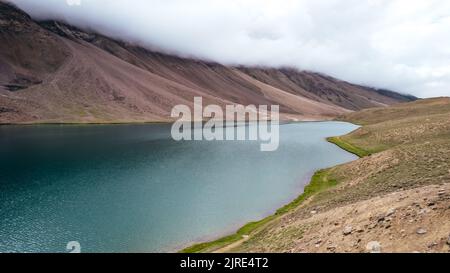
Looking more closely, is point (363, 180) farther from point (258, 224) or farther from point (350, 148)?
point (350, 148)

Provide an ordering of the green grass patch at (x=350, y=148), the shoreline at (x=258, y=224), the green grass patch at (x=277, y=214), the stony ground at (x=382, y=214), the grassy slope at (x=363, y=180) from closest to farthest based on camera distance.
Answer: the stony ground at (x=382, y=214) < the grassy slope at (x=363, y=180) < the shoreline at (x=258, y=224) < the green grass patch at (x=277, y=214) < the green grass patch at (x=350, y=148)

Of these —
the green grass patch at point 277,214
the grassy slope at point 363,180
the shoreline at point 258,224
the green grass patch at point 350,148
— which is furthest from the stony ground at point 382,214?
the green grass patch at point 350,148

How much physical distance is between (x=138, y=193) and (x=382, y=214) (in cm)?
3361

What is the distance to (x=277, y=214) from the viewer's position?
41.2 m

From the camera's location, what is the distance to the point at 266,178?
60.1 metres

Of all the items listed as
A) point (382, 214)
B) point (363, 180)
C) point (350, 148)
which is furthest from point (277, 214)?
point (350, 148)

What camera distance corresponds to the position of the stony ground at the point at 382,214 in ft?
67.2

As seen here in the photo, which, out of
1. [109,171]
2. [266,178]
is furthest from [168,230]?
[109,171]

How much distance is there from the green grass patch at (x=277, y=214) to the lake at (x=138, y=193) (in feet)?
4.68

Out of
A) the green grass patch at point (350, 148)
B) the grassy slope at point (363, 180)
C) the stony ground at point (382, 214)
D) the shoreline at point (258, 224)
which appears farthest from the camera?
the green grass patch at point (350, 148)

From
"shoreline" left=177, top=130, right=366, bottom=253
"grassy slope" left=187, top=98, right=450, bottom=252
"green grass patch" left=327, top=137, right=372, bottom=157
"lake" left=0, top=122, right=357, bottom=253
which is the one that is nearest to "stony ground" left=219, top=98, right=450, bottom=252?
"grassy slope" left=187, top=98, right=450, bottom=252

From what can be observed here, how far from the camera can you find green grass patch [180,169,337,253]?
105ft

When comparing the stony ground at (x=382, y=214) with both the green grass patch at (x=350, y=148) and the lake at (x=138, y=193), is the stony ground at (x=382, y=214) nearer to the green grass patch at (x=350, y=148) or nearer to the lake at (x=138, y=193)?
the lake at (x=138, y=193)

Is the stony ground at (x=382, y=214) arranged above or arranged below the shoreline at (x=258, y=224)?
above
